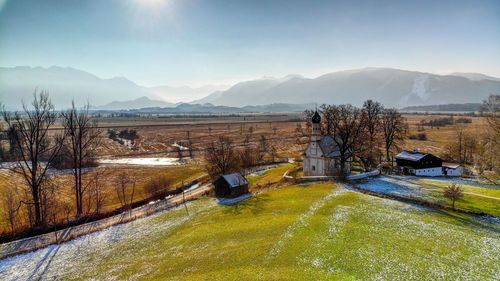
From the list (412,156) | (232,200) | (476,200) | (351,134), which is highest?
(351,134)

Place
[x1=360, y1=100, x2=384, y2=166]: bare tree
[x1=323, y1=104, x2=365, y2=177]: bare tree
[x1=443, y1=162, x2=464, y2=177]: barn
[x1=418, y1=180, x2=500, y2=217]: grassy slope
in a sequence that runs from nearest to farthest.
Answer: [x1=418, y1=180, x2=500, y2=217]: grassy slope → [x1=323, y1=104, x2=365, y2=177]: bare tree → [x1=360, y1=100, x2=384, y2=166]: bare tree → [x1=443, y1=162, x2=464, y2=177]: barn

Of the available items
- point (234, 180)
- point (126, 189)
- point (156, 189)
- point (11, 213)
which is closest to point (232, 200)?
point (234, 180)

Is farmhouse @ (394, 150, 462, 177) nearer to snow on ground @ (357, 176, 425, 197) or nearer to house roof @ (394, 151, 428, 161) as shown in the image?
house roof @ (394, 151, 428, 161)

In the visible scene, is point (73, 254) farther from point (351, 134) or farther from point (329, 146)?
point (351, 134)

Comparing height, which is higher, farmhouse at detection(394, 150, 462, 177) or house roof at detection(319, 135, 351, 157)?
house roof at detection(319, 135, 351, 157)

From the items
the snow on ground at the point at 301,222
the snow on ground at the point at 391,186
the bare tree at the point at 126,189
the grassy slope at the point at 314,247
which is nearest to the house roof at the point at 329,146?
the snow on ground at the point at 391,186

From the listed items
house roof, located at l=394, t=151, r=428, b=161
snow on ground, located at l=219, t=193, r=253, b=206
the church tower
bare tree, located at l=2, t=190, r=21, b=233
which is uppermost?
the church tower

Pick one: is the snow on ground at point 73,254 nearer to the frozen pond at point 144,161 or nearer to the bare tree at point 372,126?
the bare tree at point 372,126

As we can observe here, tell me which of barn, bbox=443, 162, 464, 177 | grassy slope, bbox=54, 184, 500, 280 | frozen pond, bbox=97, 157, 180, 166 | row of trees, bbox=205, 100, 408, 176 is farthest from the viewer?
frozen pond, bbox=97, 157, 180, 166

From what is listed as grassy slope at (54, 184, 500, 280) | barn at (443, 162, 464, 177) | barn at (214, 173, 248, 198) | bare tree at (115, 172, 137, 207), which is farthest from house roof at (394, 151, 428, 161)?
bare tree at (115, 172, 137, 207)
